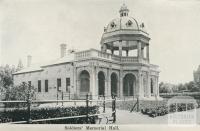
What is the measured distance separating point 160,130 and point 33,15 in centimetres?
246

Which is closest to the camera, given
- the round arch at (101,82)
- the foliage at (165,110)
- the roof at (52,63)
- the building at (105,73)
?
the foliage at (165,110)

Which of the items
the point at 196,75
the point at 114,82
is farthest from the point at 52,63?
the point at 196,75

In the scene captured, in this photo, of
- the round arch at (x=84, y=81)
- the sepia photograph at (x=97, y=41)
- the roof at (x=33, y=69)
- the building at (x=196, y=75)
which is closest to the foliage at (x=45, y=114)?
the sepia photograph at (x=97, y=41)

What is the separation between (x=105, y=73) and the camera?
7.84m

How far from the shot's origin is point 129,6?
4.78 metres

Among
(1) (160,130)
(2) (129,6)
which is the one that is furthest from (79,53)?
(1) (160,130)

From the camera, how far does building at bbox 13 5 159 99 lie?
24.5 ft

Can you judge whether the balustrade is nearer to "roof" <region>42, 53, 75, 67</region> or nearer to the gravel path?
"roof" <region>42, 53, 75, 67</region>

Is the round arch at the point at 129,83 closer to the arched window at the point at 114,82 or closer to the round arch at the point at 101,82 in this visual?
the arched window at the point at 114,82

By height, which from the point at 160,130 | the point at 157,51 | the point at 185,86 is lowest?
the point at 160,130

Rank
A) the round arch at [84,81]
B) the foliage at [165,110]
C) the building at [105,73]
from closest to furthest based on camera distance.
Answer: the foliage at [165,110] < the building at [105,73] < the round arch at [84,81]

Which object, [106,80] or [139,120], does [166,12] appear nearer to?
[139,120]

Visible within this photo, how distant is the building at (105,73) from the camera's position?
7473mm

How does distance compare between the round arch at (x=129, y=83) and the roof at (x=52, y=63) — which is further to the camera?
the roof at (x=52, y=63)
